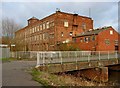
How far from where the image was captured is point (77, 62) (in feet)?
70.2

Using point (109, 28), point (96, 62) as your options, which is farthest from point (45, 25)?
point (96, 62)

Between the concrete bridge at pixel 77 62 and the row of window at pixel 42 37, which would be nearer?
the concrete bridge at pixel 77 62

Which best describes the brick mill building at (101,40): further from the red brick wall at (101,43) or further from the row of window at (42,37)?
the row of window at (42,37)

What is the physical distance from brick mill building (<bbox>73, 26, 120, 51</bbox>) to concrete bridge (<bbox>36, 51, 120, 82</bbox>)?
43.9 ft

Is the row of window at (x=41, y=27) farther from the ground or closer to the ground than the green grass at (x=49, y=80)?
farther from the ground

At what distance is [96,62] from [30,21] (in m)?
50.9

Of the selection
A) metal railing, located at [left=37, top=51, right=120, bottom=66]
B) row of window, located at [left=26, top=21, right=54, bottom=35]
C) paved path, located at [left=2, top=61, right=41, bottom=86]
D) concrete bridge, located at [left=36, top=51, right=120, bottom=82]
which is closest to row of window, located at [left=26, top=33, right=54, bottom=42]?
row of window, located at [left=26, top=21, right=54, bottom=35]

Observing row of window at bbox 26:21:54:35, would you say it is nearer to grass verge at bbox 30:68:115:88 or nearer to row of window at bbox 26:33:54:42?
row of window at bbox 26:33:54:42

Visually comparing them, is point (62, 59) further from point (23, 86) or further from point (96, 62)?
point (23, 86)

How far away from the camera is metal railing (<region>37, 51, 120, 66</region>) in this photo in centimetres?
1826

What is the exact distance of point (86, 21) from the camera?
5597 cm

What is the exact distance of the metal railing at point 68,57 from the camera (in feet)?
59.9

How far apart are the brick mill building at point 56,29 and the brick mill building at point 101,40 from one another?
437 cm

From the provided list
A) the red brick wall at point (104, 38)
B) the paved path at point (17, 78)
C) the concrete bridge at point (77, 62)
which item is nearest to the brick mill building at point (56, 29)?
the red brick wall at point (104, 38)
